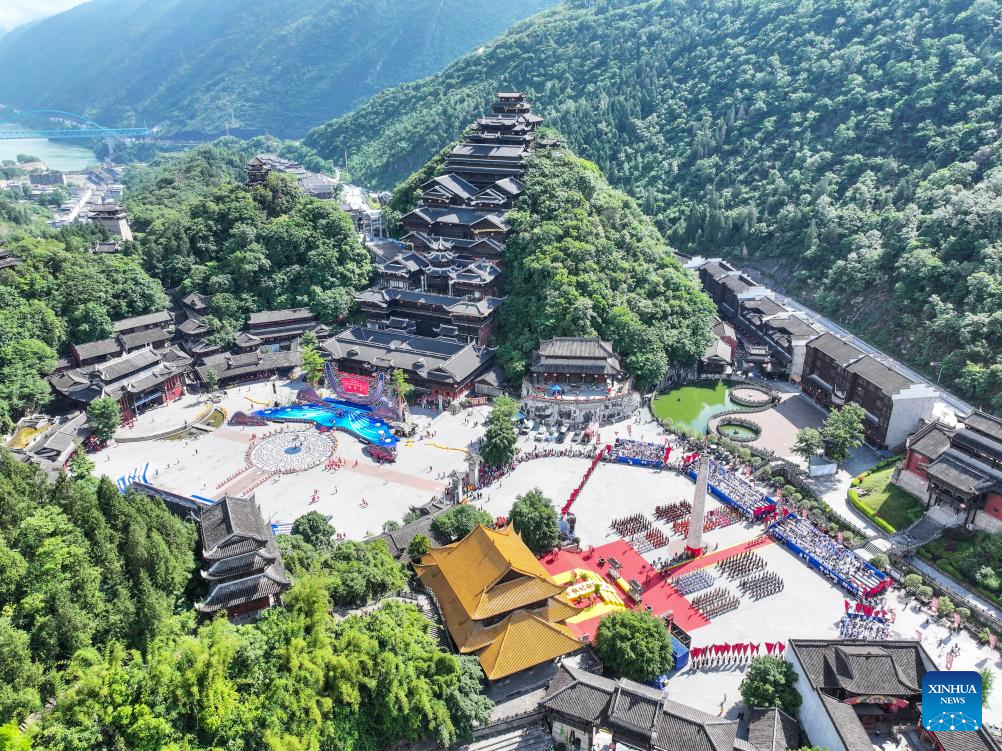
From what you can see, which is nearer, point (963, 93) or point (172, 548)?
point (172, 548)

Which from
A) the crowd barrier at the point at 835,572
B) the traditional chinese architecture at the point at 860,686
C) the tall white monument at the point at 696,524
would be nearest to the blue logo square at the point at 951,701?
the traditional chinese architecture at the point at 860,686

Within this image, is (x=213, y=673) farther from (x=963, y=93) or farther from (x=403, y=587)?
(x=963, y=93)

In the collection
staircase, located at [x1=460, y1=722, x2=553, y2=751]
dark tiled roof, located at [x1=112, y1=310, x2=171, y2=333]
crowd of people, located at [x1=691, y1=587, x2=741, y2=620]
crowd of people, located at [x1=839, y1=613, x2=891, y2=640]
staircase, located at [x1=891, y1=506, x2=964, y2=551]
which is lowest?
staircase, located at [x1=891, y1=506, x2=964, y2=551]

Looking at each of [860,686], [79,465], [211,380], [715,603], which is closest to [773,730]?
[860,686]

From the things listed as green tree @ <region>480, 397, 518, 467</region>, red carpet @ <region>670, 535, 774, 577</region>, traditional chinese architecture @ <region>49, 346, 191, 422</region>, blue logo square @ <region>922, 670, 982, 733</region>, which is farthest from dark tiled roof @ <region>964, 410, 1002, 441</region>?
traditional chinese architecture @ <region>49, 346, 191, 422</region>

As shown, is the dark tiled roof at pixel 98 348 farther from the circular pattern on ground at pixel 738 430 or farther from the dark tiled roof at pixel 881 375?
the dark tiled roof at pixel 881 375

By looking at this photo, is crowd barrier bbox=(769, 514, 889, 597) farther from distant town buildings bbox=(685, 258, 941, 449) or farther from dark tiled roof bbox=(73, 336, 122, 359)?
dark tiled roof bbox=(73, 336, 122, 359)

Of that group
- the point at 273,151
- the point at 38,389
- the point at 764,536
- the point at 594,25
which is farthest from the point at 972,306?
the point at 273,151
